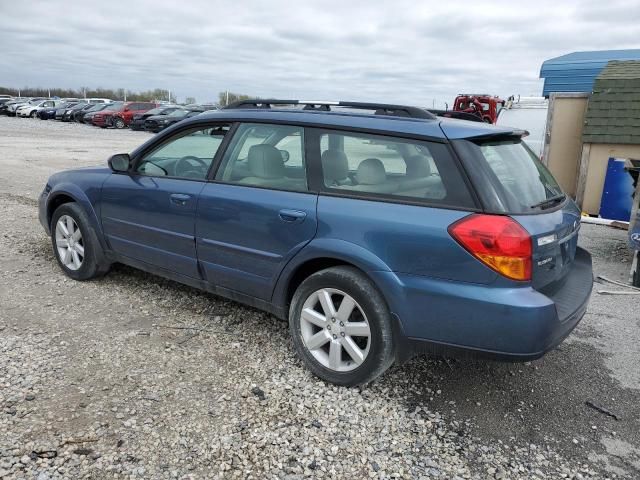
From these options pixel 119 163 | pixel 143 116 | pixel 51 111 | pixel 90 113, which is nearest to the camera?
pixel 119 163

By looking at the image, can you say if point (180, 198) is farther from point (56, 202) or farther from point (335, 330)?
point (56, 202)

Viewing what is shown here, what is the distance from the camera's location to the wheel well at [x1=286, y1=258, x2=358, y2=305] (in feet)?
10.6

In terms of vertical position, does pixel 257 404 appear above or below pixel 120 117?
below

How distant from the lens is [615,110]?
944cm

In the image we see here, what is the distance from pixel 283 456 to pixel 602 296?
151 inches

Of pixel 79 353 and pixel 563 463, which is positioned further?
pixel 79 353

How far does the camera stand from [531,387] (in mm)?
3381

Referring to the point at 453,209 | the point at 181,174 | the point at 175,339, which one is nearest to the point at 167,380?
the point at 175,339

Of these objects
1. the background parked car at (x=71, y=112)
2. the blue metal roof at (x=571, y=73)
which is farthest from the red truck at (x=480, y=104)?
the background parked car at (x=71, y=112)

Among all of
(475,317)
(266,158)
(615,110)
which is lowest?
(475,317)

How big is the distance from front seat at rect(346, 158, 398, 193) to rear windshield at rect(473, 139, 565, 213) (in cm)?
53

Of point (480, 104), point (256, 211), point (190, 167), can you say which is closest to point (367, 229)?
point (256, 211)

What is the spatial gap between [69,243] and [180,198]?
1.63 metres

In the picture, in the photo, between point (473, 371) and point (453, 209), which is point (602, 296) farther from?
point (453, 209)
